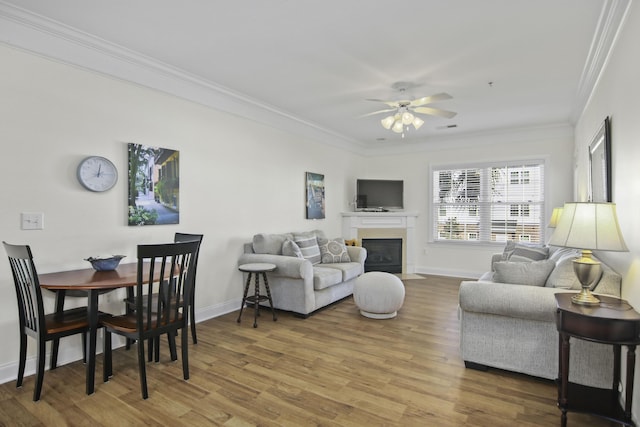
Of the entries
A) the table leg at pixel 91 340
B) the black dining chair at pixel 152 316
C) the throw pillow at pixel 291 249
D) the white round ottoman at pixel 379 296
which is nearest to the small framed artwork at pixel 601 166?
the white round ottoman at pixel 379 296

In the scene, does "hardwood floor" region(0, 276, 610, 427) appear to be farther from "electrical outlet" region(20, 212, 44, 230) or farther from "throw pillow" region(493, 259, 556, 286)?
"electrical outlet" region(20, 212, 44, 230)

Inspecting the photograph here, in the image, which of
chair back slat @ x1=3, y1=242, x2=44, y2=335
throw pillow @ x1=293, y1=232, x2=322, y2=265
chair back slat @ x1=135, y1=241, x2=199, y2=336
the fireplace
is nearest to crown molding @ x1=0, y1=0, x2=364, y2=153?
chair back slat @ x1=3, y1=242, x2=44, y2=335

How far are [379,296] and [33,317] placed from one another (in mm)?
3106

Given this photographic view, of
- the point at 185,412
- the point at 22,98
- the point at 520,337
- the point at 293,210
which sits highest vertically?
the point at 22,98

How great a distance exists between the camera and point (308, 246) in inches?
194

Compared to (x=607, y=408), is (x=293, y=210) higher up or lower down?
higher up

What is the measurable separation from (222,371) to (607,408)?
99.5 inches

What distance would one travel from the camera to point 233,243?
4.46m

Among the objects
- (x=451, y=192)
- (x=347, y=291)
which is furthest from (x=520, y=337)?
(x=451, y=192)

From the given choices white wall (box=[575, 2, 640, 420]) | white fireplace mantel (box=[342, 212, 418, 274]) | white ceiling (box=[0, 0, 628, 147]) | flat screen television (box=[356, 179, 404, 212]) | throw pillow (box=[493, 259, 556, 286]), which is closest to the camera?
white wall (box=[575, 2, 640, 420])

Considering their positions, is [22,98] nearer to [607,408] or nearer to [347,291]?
[347,291]

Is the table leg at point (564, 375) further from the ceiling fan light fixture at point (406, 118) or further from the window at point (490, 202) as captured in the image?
the window at point (490, 202)

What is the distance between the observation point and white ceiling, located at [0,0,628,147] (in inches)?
100

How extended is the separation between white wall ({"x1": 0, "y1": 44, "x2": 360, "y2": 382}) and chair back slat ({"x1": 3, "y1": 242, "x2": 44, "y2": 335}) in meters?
0.31
